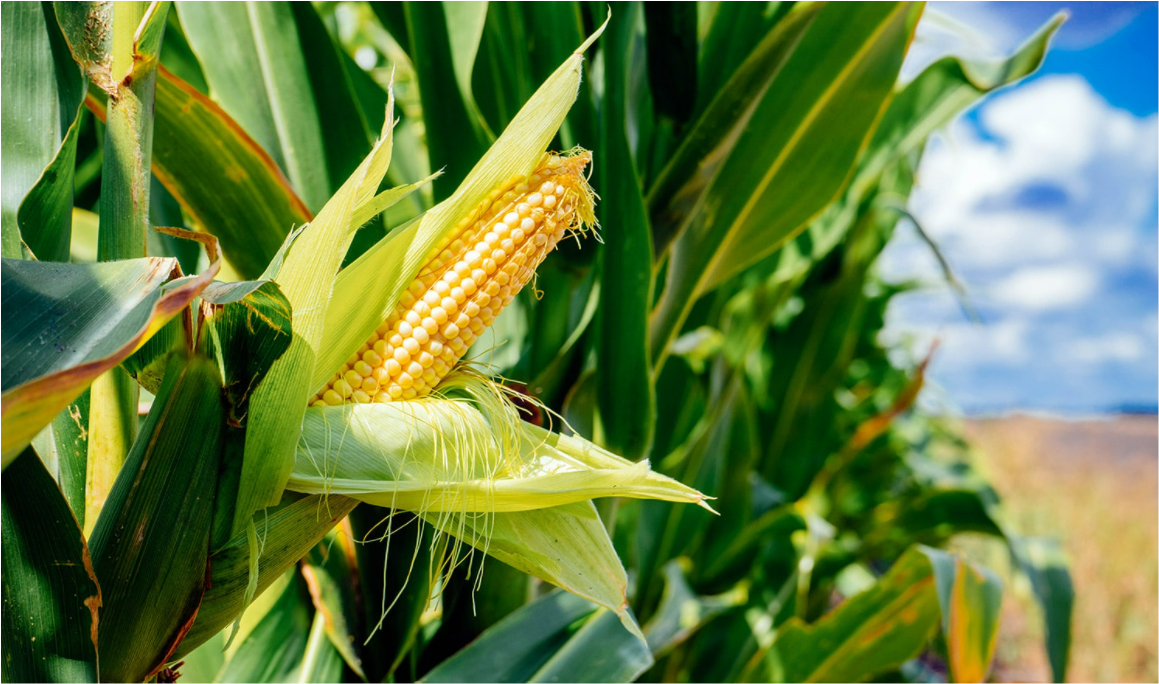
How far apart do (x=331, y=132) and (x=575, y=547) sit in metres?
0.42

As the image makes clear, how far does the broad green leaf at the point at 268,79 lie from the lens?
582 millimetres

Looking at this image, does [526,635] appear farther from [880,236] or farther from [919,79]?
[880,236]

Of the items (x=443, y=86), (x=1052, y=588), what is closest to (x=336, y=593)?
(x=443, y=86)

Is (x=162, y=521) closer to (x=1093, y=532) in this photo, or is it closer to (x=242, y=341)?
(x=242, y=341)

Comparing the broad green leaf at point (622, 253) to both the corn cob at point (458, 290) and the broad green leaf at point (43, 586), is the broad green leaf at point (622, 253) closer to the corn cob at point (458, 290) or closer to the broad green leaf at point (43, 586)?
the corn cob at point (458, 290)

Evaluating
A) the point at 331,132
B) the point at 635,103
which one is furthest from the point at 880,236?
the point at 331,132

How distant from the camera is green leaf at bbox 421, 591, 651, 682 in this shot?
0.53 metres

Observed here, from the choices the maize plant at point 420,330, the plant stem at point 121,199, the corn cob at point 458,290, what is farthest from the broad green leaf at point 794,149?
the plant stem at point 121,199

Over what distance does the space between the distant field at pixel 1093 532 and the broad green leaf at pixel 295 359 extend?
2373 mm

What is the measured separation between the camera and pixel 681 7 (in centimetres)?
56

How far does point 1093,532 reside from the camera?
13.0 feet

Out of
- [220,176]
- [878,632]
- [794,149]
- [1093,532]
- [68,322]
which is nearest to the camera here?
[68,322]

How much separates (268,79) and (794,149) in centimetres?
48

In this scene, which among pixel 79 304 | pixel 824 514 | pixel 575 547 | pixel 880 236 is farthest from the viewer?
pixel 824 514
